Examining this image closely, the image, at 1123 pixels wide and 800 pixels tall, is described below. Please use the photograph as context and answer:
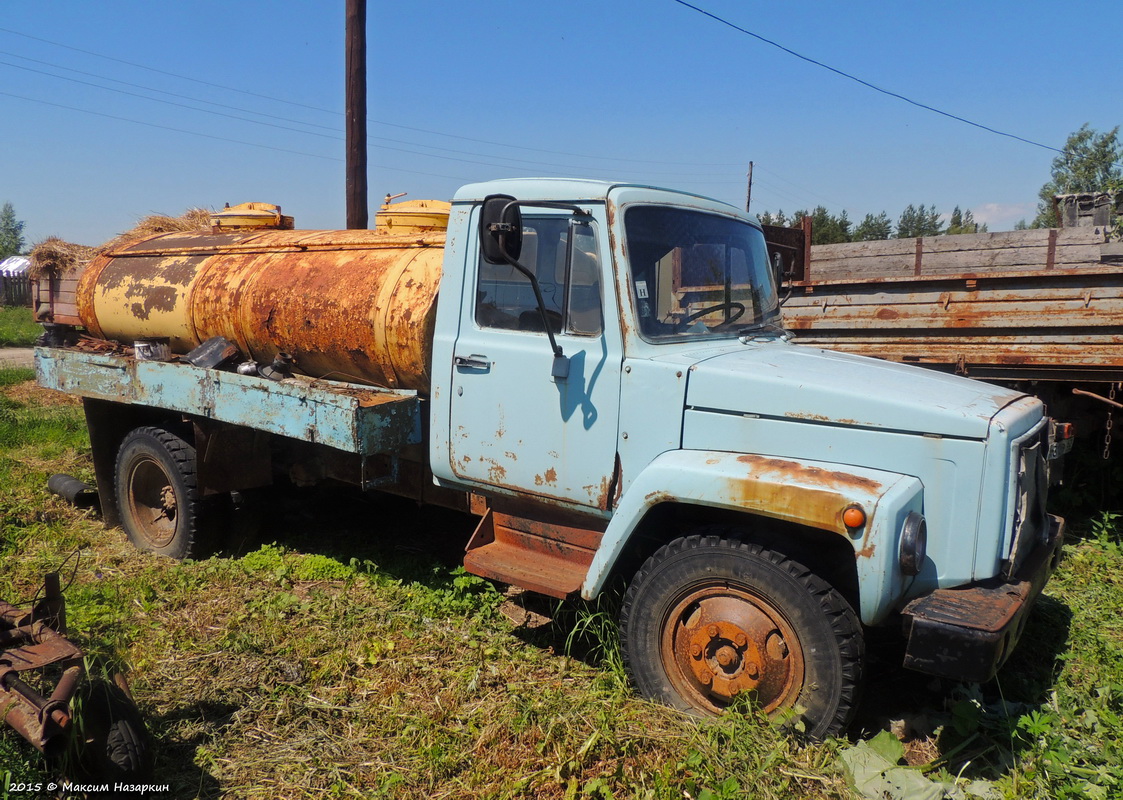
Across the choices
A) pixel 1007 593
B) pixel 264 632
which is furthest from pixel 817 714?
pixel 264 632

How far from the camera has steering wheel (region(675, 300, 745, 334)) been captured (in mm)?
3385

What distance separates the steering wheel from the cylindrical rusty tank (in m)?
1.26

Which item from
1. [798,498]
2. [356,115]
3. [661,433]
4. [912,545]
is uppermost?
[356,115]

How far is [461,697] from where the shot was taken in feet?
11.0

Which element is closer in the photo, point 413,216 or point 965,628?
point 965,628

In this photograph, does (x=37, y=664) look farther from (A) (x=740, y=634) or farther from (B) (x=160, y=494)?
(B) (x=160, y=494)

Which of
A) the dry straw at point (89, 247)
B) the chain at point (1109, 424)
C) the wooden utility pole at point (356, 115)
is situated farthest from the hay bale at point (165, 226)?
the chain at point (1109, 424)

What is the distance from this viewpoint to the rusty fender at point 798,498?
260 centimetres

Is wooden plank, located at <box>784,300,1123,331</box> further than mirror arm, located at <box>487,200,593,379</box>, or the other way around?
wooden plank, located at <box>784,300,1123,331</box>

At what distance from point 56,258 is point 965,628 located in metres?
6.98

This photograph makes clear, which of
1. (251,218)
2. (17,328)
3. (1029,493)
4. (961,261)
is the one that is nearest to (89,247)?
(251,218)

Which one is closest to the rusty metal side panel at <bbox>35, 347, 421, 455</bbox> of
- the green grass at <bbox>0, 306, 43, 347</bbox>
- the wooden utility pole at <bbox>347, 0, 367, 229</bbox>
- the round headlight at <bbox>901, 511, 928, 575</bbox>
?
the round headlight at <bbox>901, 511, 928, 575</bbox>

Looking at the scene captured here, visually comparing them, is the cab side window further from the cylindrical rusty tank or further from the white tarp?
the white tarp

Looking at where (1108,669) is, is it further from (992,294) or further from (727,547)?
(992,294)
